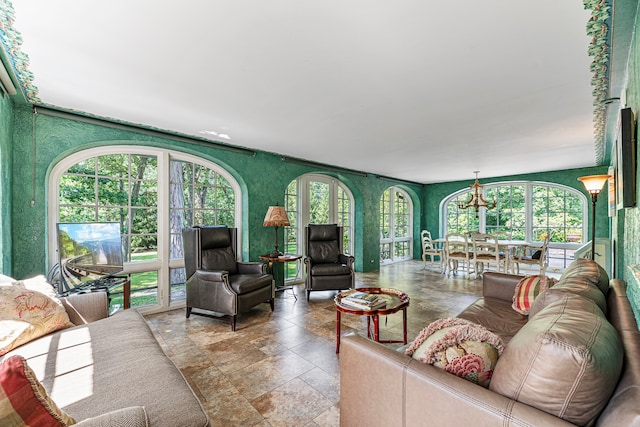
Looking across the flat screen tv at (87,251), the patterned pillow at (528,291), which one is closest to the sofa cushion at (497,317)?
the patterned pillow at (528,291)

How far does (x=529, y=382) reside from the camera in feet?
2.77

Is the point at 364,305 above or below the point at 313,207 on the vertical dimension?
below

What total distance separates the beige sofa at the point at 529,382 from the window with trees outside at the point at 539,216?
6.44m

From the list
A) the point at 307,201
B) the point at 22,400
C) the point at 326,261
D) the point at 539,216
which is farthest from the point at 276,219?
the point at 539,216

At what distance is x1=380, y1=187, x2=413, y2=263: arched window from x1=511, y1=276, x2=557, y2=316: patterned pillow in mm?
4790

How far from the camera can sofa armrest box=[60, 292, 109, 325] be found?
6.70 ft

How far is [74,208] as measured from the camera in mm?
3064

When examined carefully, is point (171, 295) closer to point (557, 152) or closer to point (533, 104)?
point (533, 104)

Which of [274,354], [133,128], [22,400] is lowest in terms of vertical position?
[274,354]

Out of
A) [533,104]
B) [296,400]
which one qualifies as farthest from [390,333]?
[533,104]

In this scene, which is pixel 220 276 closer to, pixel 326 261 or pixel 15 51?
pixel 326 261

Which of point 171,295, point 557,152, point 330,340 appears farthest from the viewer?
point 557,152

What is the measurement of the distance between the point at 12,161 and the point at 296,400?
3248 millimetres

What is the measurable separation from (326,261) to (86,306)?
309 cm
